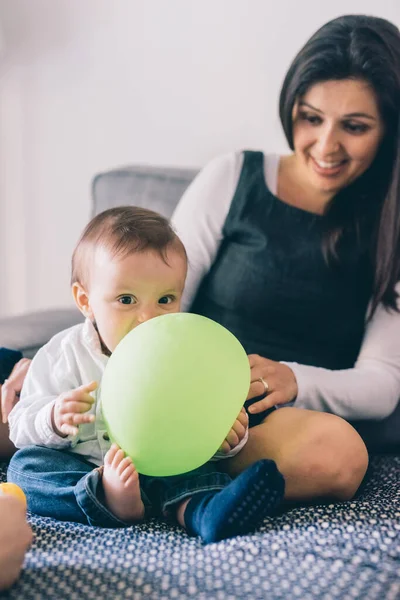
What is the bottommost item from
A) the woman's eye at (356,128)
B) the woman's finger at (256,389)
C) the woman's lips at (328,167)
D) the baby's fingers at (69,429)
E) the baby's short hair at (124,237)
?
the woman's finger at (256,389)

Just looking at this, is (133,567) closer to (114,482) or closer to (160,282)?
(114,482)

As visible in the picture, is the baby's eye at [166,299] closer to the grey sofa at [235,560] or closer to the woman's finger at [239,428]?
the woman's finger at [239,428]

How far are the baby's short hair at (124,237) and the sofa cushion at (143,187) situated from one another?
1.57 ft

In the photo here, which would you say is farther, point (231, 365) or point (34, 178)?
point (34, 178)

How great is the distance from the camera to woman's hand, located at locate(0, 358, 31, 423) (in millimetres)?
1234

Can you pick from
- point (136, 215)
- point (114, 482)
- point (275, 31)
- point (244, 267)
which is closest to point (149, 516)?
point (114, 482)

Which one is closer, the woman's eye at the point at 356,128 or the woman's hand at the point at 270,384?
the woman's hand at the point at 270,384

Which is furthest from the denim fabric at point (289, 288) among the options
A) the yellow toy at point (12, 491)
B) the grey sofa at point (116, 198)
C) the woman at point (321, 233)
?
the yellow toy at point (12, 491)

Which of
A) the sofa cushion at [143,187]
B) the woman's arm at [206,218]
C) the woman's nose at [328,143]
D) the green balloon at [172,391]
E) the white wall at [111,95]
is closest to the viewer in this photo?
the green balloon at [172,391]

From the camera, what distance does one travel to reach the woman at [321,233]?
136 cm

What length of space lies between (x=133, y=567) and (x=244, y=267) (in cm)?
72

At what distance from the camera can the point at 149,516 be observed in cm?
109

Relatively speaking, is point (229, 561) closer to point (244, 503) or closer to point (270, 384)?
point (244, 503)

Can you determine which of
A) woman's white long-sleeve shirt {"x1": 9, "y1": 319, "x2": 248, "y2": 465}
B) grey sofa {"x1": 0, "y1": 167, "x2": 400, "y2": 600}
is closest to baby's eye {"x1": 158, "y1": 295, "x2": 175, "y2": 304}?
woman's white long-sleeve shirt {"x1": 9, "y1": 319, "x2": 248, "y2": 465}
